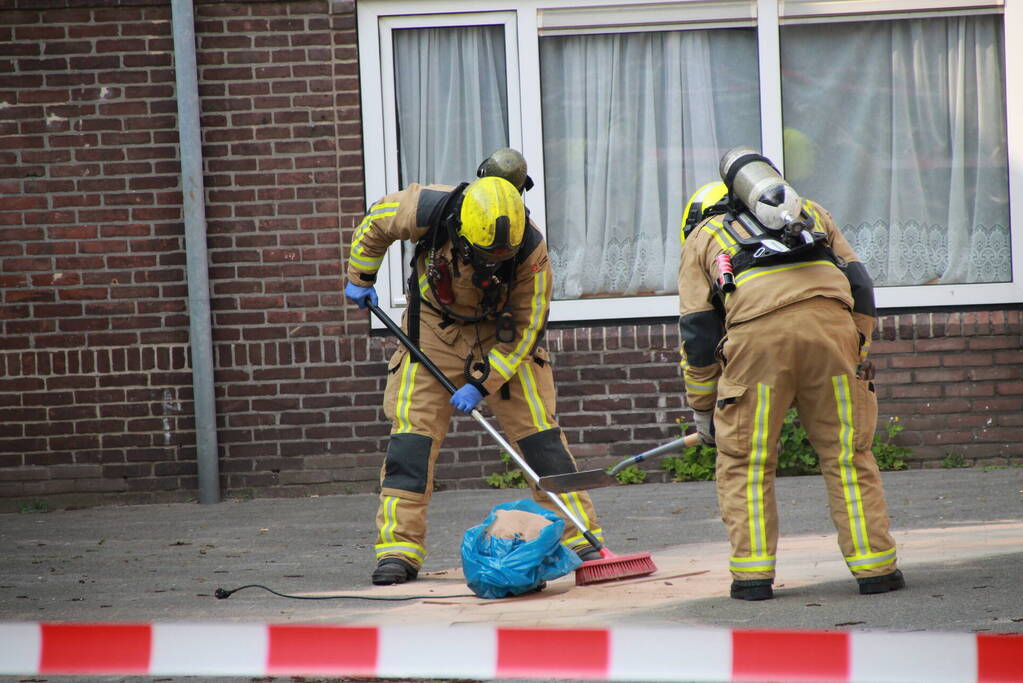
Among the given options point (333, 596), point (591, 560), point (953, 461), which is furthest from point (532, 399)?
point (953, 461)

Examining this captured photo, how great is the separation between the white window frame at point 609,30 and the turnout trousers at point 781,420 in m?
3.36

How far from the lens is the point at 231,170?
813 cm

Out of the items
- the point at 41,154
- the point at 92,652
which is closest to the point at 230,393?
the point at 41,154

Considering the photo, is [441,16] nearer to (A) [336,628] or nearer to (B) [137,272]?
(B) [137,272]

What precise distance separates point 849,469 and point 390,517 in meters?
1.98

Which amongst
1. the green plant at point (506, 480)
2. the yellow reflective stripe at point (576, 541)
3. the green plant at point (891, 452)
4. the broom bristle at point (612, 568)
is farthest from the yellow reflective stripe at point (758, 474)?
the green plant at point (891, 452)

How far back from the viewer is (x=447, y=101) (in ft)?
27.5

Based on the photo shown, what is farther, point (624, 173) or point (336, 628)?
point (624, 173)

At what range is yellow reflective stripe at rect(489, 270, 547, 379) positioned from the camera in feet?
18.8

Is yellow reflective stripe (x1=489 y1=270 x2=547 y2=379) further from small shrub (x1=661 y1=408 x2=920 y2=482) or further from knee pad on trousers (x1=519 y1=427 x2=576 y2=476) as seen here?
small shrub (x1=661 y1=408 x2=920 y2=482)

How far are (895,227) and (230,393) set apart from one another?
4477 mm

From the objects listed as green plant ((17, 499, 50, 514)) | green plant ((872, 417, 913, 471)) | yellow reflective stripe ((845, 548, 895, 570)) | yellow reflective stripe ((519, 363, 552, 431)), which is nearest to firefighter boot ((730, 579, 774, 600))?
yellow reflective stripe ((845, 548, 895, 570))

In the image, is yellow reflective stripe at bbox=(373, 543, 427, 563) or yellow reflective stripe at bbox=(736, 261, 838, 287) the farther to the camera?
yellow reflective stripe at bbox=(373, 543, 427, 563)

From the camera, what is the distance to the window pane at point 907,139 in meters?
8.38
